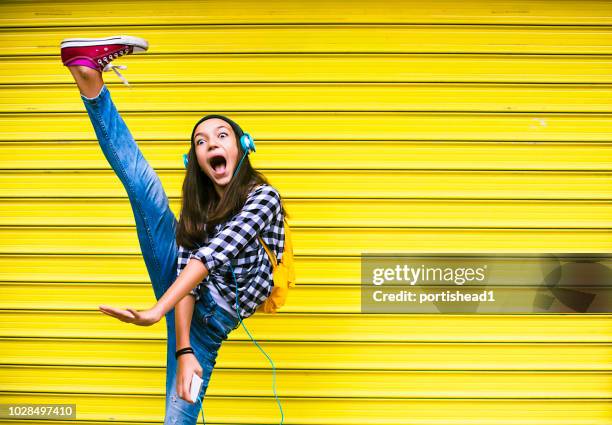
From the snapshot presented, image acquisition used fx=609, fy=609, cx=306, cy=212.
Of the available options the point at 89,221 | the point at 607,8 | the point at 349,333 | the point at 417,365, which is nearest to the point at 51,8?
the point at 89,221

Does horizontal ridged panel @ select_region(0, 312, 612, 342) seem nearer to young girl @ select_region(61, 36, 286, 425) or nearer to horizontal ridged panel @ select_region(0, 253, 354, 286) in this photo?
horizontal ridged panel @ select_region(0, 253, 354, 286)

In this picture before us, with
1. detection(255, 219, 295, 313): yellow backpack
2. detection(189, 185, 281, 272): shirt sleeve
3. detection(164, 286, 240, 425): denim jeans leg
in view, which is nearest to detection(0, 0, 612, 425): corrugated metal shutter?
detection(255, 219, 295, 313): yellow backpack

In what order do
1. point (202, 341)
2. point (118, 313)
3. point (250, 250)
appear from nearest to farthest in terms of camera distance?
point (118, 313)
point (250, 250)
point (202, 341)

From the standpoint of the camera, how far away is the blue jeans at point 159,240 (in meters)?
2.52

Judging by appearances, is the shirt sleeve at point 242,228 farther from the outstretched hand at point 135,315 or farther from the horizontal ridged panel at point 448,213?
the horizontal ridged panel at point 448,213

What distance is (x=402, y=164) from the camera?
A: 3.64m

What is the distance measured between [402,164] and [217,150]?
4.47 ft

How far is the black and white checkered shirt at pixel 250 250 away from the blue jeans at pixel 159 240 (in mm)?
76

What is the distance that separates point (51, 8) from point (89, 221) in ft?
4.33

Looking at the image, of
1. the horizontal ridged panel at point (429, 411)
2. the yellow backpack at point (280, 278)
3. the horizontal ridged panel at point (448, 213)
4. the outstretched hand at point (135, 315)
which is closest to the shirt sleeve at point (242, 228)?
the yellow backpack at point (280, 278)

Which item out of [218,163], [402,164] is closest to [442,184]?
[402,164]

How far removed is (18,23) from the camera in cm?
373

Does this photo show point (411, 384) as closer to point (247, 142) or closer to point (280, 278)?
point (280, 278)

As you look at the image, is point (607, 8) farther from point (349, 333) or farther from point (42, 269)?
point (42, 269)
